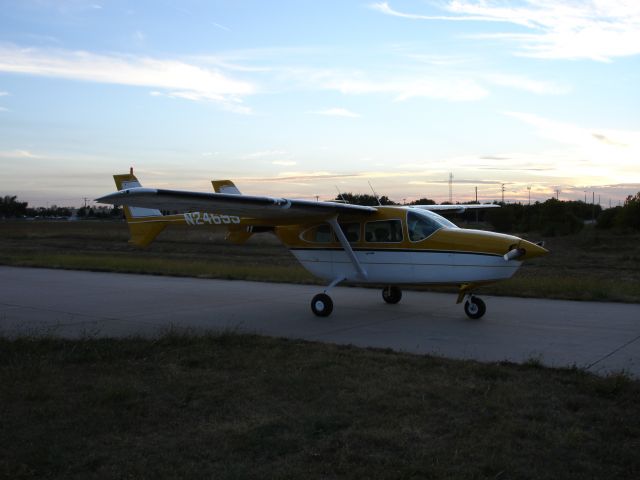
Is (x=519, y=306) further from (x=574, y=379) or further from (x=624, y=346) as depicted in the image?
(x=574, y=379)

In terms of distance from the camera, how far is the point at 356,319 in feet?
37.1

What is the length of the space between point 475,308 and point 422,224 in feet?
6.04

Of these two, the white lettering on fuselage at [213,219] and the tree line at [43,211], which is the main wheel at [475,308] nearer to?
the white lettering on fuselage at [213,219]

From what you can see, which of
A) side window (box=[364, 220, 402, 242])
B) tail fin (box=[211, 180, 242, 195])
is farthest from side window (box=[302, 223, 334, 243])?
tail fin (box=[211, 180, 242, 195])

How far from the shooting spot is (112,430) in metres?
5.08

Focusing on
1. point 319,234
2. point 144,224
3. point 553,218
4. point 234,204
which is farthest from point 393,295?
point 553,218

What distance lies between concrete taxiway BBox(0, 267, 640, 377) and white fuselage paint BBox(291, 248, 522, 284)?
28.1 inches

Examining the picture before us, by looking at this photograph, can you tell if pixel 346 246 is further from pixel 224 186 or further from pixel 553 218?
pixel 553 218

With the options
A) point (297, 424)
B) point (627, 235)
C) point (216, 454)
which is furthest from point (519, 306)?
point (627, 235)

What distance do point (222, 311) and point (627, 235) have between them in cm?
4169

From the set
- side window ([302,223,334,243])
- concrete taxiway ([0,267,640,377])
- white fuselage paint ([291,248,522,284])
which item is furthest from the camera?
side window ([302,223,334,243])

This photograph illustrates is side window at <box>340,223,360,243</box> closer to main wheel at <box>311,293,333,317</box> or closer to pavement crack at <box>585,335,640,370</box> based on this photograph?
main wheel at <box>311,293,333,317</box>

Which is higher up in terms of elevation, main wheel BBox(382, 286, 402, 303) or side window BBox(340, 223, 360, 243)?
side window BBox(340, 223, 360, 243)

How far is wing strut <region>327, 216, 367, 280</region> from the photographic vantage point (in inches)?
476
